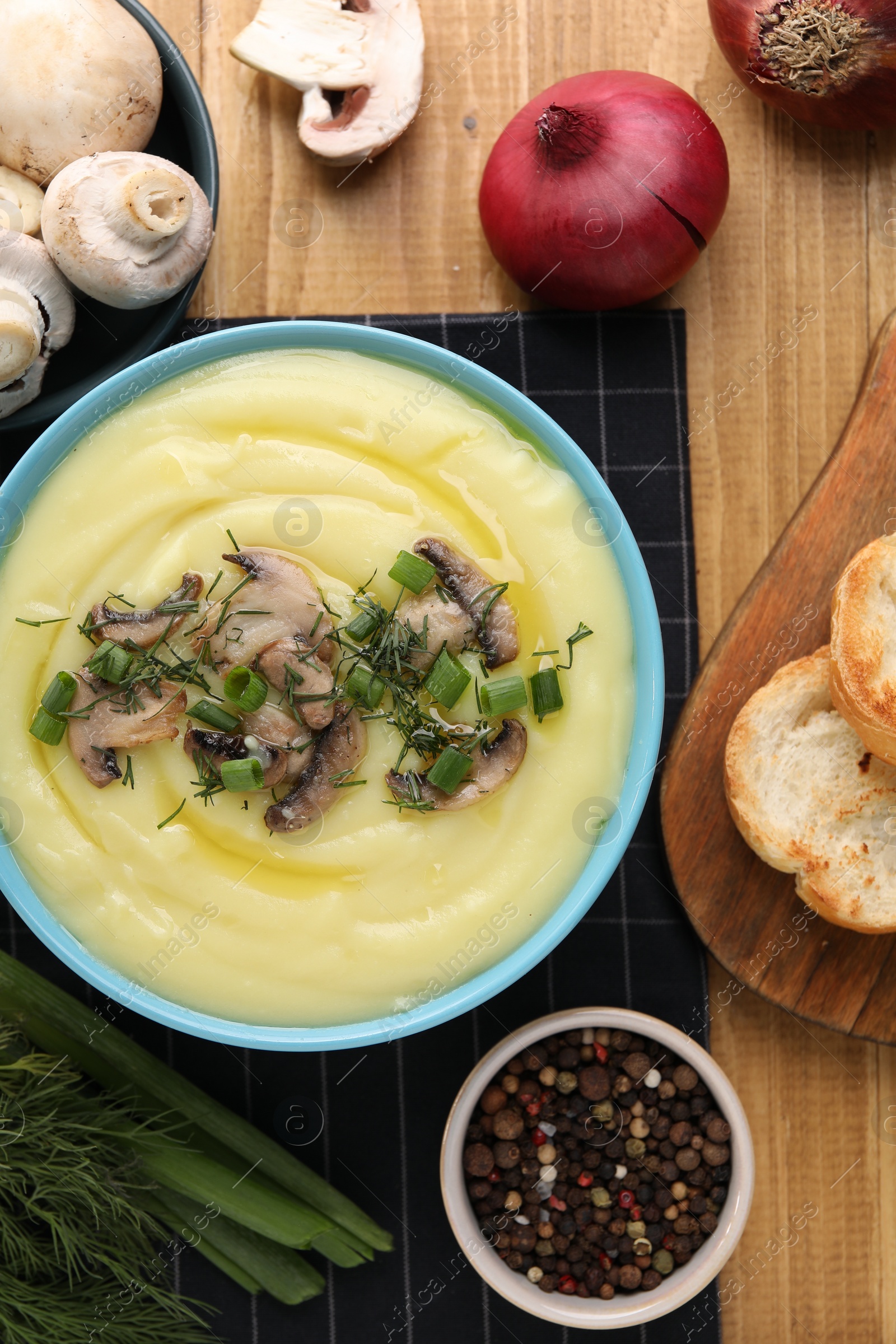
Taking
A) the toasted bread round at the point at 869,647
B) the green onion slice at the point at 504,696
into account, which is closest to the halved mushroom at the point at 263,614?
the green onion slice at the point at 504,696

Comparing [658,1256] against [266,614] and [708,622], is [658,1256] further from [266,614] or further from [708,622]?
[266,614]

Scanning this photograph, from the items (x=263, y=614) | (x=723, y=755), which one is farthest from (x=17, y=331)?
(x=723, y=755)

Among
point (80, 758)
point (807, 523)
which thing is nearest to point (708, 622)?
point (807, 523)

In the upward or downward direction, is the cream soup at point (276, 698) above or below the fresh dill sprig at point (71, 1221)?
above

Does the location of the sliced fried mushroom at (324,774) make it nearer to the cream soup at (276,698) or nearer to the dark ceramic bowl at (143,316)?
the cream soup at (276,698)

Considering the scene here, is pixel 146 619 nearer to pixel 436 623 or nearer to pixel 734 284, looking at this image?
pixel 436 623
